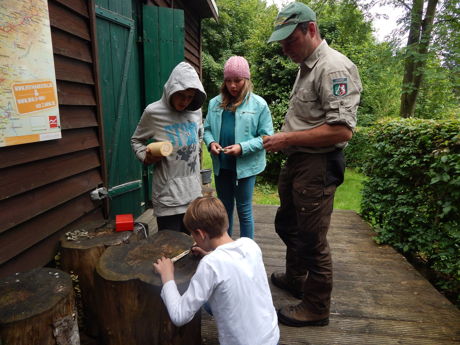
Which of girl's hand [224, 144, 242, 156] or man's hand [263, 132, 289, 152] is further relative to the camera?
girl's hand [224, 144, 242, 156]

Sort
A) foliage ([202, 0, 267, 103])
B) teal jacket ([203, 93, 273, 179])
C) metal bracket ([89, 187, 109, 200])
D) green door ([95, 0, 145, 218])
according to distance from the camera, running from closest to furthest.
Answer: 1. teal jacket ([203, 93, 273, 179])
2. metal bracket ([89, 187, 109, 200])
3. green door ([95, 0, 145, 218])
4. foliage ([202, 0, 267, 103])

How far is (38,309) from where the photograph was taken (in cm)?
135

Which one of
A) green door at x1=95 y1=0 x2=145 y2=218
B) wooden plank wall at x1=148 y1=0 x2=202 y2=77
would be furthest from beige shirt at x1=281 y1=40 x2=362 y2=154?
wooden plank wall at x1=148 y1=0 x2=202 y2=77

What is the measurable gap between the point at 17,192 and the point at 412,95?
27.6ft

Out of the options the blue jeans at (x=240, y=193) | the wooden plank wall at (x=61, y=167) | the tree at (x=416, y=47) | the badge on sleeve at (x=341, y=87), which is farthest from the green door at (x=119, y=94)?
the tree at (x=416, y=47)

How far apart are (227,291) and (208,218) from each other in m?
0.33

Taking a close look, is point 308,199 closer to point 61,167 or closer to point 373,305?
point 373,305

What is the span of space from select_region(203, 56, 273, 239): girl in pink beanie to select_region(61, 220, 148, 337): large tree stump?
3.00 feet

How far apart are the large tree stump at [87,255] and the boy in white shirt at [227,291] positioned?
682 mm

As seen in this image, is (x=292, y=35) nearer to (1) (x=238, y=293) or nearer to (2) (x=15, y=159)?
(1) (x=238, y=293)

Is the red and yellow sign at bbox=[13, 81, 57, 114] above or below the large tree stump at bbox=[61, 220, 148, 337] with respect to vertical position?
above

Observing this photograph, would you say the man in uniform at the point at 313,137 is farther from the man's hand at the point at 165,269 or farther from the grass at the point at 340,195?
the grass at the point at 340,195

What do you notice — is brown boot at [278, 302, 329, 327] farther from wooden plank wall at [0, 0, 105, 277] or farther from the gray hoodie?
wooden plank wall at [0, 0, 105, 277]

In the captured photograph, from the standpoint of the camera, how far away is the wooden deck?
2.04m
